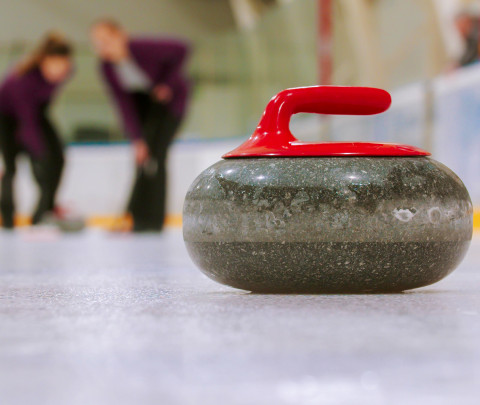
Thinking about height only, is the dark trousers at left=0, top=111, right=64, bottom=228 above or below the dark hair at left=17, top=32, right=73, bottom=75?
below

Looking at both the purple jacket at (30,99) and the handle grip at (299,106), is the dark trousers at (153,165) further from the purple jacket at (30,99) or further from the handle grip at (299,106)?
the handle grip at (299,106)

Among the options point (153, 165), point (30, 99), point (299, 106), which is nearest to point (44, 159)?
point (30, 99)

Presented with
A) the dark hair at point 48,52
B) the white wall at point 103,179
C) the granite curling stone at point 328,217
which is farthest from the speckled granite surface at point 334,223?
the white wall at point 103,179

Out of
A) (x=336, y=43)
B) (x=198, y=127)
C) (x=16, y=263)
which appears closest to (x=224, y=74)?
(x=198, y=127)

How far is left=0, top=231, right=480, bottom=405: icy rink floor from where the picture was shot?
51 centimetres

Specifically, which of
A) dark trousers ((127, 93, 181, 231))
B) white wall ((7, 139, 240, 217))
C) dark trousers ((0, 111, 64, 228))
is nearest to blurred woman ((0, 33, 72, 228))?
dark trousers ((0, 111, 64, 228))

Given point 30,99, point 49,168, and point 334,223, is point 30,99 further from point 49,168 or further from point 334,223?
point 334,223

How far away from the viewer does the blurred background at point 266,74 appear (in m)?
4.93

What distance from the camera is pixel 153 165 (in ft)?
14.9

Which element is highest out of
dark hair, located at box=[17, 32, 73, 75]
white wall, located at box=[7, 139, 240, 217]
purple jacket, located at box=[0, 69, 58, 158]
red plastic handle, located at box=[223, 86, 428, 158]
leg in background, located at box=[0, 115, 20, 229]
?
dark hair, located at box=[17, 32, 73, 75]

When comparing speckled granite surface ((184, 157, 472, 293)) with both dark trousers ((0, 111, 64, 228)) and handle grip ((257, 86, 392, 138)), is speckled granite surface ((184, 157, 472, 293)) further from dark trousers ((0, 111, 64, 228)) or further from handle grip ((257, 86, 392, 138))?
dark trousers ((0, 111, 64, 228))

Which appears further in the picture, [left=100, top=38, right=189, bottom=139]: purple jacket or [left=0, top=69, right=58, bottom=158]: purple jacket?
[left=0, top=69, right=58, bottom=158]: purple jacket

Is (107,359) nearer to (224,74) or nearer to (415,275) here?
(415,275)

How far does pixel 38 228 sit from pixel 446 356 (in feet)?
14.2
